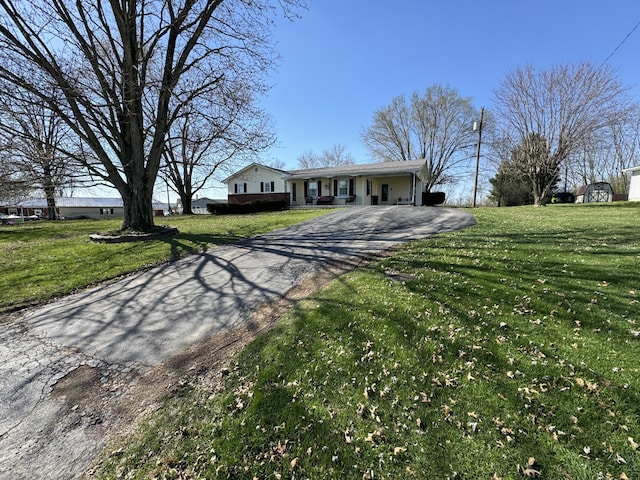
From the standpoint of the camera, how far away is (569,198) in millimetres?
34750

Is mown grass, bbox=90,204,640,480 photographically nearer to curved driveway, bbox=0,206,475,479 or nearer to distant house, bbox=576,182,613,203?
curved driveway, bbox=0,206,475,479

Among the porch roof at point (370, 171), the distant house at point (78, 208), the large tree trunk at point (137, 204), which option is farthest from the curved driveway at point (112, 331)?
the distant house at point (78, 208)

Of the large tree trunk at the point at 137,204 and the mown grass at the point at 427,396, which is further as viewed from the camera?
the large tree trunk at the point at 137,204

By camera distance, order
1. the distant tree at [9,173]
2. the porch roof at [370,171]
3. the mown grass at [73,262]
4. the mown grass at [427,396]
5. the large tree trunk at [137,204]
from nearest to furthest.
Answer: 1. the mown grass at [427,396]
2. the mown grass at [73,262]
3. the distant tree at [9,173]
4. the large tree trunk at [137,204]
5. the porch roof at [370,171]

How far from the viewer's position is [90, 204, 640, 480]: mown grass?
2.03 meters

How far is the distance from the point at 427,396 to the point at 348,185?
2350cm

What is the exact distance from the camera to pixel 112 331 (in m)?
4.21

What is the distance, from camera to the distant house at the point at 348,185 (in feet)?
77.5

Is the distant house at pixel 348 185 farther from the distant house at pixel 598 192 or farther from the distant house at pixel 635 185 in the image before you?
the distant house at pixel 598 192

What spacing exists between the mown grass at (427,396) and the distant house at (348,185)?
62.9 ft

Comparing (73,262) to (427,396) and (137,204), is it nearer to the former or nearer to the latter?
(137,204)

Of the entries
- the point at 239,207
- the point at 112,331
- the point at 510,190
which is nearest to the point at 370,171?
the point at 239,207

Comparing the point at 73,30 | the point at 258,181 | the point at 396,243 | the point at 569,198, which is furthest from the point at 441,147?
the point at 73,30

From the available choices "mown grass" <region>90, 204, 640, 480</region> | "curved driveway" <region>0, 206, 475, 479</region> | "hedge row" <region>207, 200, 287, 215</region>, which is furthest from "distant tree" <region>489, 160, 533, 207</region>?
"mown grass" <region>90, 204, 640, 480</region>
